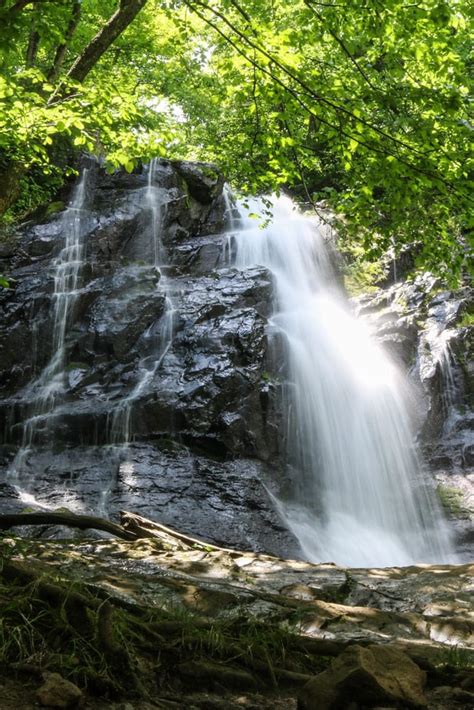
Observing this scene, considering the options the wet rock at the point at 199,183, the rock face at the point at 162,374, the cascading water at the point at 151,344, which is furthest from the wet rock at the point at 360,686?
the wet rock at the point at 199,183

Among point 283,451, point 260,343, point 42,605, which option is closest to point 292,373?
point 260,343

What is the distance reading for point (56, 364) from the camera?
13039 millimetres

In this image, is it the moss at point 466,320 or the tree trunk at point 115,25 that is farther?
the moss at point 466,320

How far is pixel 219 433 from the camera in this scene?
1140cm

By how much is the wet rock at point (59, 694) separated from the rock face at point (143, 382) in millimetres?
7077

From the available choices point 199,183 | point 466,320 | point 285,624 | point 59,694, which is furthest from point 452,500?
point 199,183

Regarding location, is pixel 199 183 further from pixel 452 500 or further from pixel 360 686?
pixel 360 686

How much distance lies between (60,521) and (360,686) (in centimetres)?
396

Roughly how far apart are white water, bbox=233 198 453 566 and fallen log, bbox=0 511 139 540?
441 cm

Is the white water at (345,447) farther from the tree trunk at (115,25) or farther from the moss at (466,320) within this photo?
the tree trunk at (115,25)

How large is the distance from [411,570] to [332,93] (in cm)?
502

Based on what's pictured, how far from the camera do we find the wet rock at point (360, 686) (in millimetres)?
2125

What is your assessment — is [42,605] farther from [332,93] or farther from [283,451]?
[283,451]

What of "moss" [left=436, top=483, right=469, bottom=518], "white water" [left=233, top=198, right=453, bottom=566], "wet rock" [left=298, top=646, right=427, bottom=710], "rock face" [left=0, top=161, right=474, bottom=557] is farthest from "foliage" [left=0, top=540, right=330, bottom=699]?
"moss" [left=436, top=483, right=469, bottom=518]
